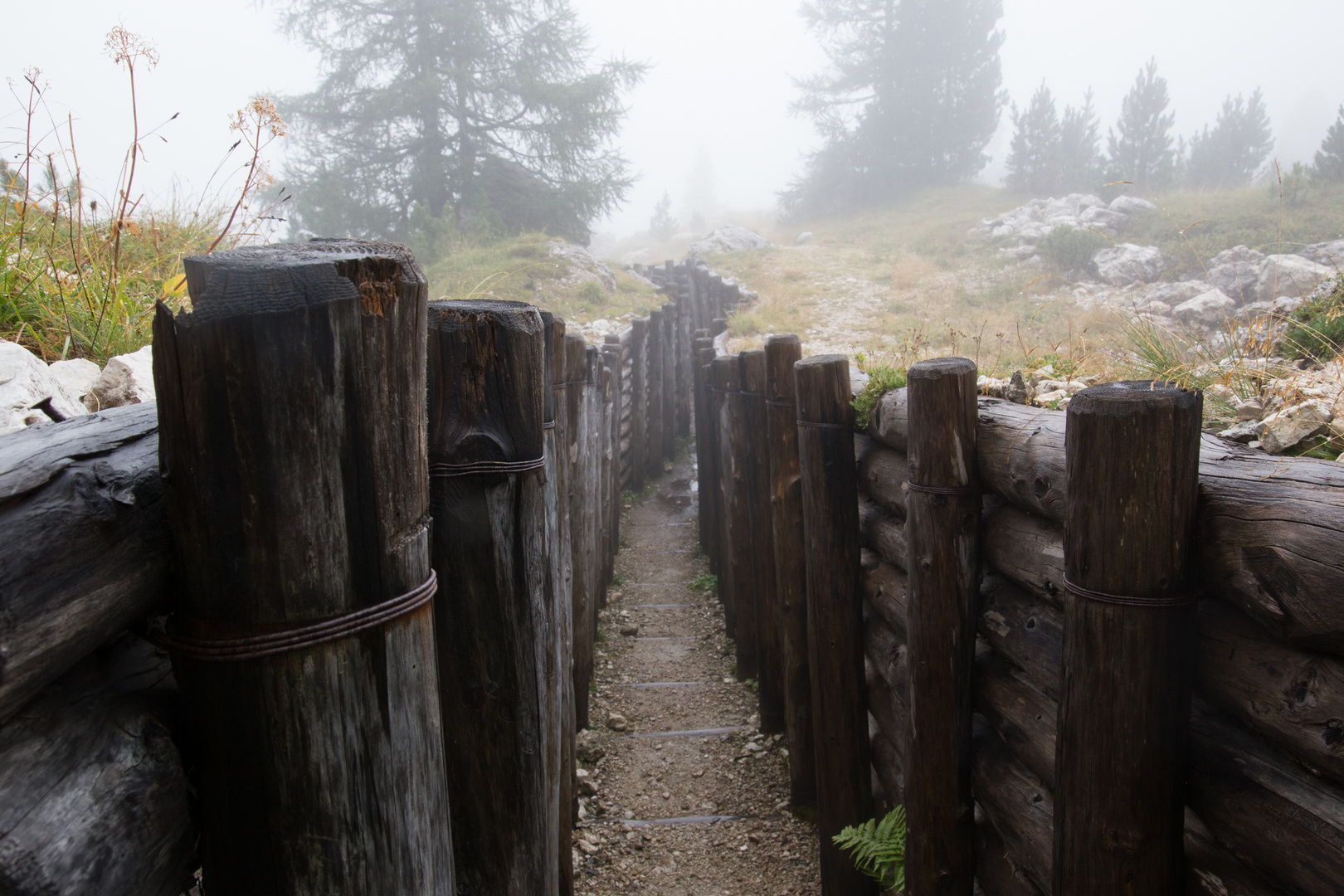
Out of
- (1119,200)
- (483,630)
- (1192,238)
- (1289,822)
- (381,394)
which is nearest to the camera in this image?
(381,394)

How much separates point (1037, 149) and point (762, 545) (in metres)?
38.7

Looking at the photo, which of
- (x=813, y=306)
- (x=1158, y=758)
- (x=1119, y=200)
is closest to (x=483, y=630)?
(x=1158, y=758)

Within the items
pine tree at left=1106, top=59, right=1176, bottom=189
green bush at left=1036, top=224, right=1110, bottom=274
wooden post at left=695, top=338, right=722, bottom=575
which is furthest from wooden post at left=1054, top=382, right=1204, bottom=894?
pine tree at left=1106, top=59, right=1176, bottom=189

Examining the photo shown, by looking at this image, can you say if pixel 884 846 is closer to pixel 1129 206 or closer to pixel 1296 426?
pixel 1296 426

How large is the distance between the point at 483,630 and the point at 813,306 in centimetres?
1421

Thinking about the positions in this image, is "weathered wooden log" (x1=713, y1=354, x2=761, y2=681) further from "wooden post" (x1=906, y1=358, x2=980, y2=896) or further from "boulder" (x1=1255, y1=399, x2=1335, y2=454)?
"boulder" (x1=1255, y1=399, x2=1335, y2=454)

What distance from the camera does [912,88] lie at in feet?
127

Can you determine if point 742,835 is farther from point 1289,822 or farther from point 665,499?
point 665,499

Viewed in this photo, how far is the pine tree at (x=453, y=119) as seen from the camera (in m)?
21.5

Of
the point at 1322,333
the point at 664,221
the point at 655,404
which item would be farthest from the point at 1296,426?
the point at 664,221

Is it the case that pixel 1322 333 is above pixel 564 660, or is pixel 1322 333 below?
above

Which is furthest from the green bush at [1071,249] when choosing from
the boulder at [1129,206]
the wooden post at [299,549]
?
the wooden post at [299,549]

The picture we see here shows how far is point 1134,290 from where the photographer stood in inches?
588

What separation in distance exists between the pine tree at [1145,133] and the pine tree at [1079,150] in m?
0.94
